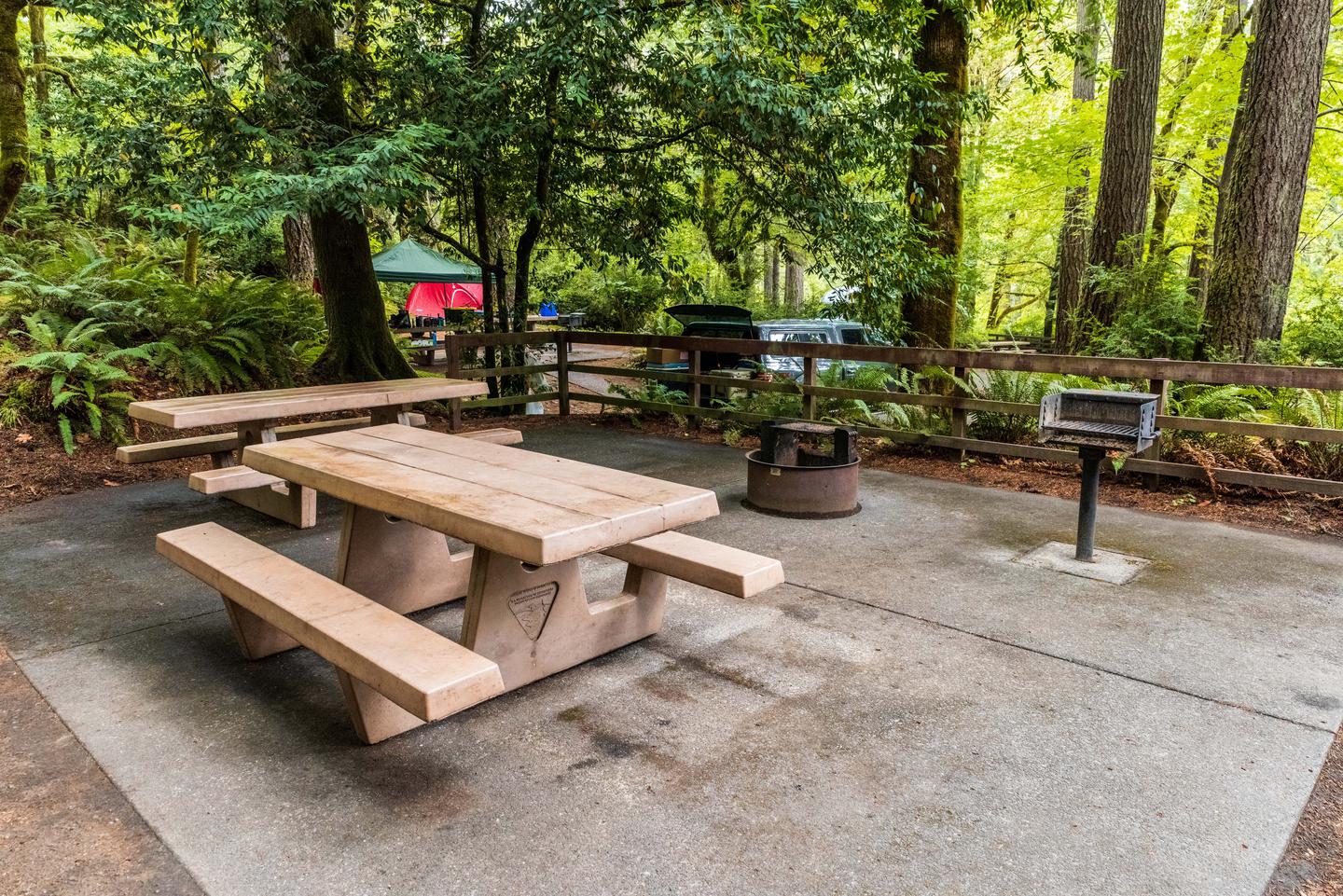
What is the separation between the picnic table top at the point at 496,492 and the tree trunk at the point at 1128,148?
8707 millimetres

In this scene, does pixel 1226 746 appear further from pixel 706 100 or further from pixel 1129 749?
pixel 706 100

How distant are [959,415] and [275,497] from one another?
546 cm

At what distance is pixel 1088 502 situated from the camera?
465 centimetres

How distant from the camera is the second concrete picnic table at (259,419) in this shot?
15.9ft

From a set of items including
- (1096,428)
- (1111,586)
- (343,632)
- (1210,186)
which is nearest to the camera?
(343,632)

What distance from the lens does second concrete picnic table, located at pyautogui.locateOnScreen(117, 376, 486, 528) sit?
4832mm

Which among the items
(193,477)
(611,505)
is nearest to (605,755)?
(611,505)

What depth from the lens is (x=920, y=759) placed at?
2709mm

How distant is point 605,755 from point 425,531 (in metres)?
1.62

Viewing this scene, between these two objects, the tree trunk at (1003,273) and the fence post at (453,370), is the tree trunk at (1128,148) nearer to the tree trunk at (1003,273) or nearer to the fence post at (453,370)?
the fence post at (453,370)

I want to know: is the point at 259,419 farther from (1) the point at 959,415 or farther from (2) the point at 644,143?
(1) the point at 959,415

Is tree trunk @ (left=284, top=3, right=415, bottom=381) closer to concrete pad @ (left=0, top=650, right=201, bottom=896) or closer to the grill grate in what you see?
concrete pad @ (left=0, top=650, right=201, bottom=896)

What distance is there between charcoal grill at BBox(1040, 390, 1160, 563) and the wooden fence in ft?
Answer: 5.66

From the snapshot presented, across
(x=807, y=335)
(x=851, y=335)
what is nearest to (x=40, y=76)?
(x=807, y=335)
